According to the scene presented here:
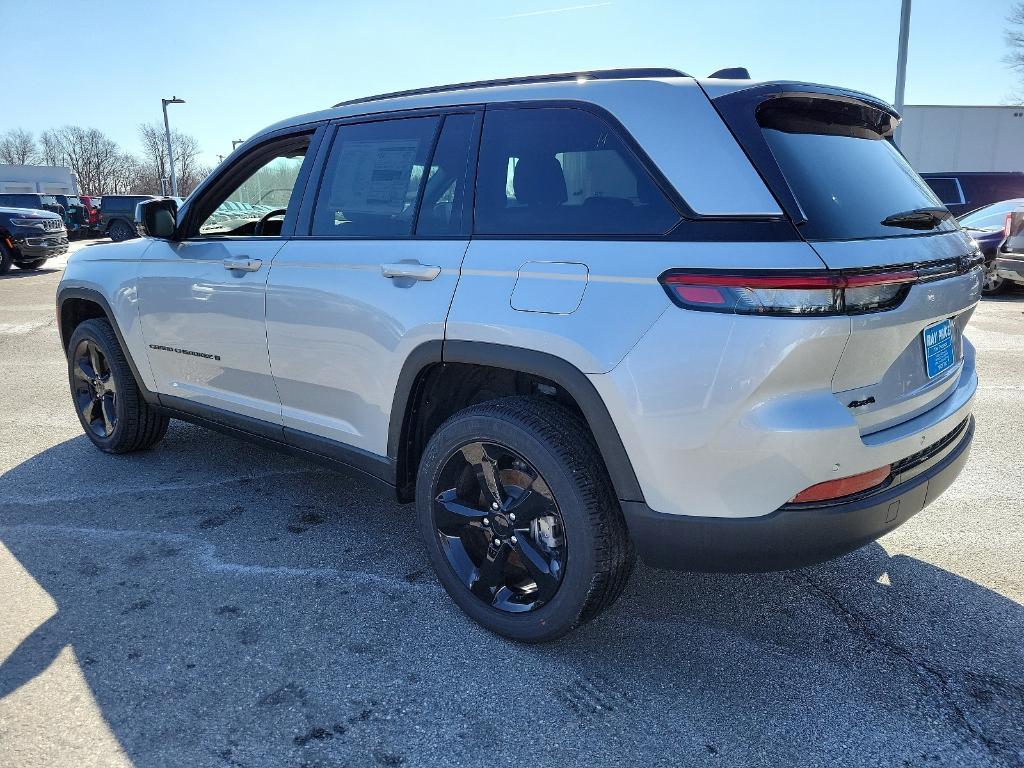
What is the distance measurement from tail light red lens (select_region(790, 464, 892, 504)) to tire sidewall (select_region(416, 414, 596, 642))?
63 cm

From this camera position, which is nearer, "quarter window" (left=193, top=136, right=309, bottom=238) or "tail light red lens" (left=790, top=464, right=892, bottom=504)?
"tail light red lens" (left=790, top=464, right=892, bottom=504)

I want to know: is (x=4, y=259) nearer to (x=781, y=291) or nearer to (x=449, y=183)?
(x=449, y=183)

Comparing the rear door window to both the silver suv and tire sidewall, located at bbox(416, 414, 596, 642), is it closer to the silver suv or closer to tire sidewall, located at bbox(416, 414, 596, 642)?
the silver suv

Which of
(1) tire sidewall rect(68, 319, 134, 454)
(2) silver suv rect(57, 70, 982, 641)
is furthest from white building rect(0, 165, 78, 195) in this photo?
(2) silver suv rect(57, 70, 982, 641)

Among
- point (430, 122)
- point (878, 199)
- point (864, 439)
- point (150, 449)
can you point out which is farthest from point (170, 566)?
point (878, 199)

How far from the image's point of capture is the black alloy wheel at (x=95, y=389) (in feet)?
15.3

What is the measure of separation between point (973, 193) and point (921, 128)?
9.13 m

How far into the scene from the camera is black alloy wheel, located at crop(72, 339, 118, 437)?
4652mm

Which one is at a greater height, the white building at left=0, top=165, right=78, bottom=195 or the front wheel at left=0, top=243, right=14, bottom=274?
the white building at left=0, top=165, right=78, bottom=195

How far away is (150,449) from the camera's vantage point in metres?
4.82

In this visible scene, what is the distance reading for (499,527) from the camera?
273 cm

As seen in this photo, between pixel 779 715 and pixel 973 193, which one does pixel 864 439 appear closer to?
pixel 779 715

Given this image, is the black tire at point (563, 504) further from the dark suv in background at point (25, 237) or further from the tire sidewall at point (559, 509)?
the dark suv in background at point (25, 237)

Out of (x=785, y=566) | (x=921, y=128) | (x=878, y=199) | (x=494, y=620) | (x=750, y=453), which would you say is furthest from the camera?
(x=921, y=128)
